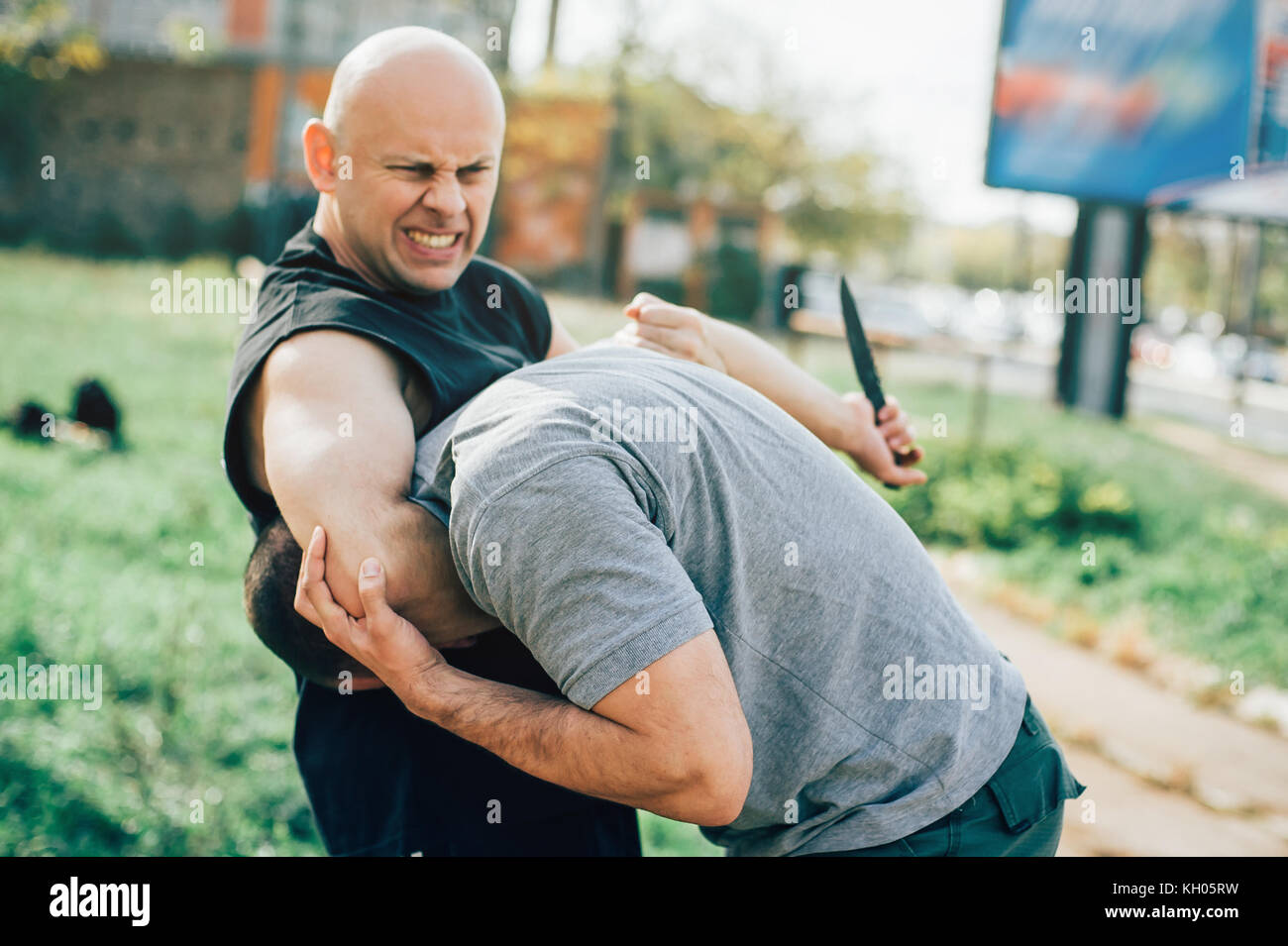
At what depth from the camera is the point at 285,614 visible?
6.89 feet

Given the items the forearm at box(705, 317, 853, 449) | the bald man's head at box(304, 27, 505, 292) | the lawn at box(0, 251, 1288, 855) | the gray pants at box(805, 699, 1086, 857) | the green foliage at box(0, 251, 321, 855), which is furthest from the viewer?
the lawn at box(0, 251, 1288, 855)

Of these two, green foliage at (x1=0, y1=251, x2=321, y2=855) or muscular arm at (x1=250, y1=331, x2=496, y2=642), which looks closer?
muscular arm at (x1=250, y1=331, x2=496, y2=642)

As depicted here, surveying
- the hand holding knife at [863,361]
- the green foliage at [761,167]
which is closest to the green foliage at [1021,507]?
the hand holding knife at [863,361]

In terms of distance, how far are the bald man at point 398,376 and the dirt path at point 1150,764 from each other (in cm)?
273

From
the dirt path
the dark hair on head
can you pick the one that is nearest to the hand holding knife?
the dark hair on head

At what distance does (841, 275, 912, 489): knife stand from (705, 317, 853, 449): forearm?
0.25 feet

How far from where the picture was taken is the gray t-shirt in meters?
1.54

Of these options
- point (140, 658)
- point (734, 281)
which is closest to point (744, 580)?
point (140, 658)

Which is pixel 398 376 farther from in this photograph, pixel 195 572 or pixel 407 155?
pixel 195 572

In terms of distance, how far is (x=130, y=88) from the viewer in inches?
1210

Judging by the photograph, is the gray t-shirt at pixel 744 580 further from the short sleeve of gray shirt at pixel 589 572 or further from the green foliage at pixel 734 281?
the green foliage at pixel 734 281

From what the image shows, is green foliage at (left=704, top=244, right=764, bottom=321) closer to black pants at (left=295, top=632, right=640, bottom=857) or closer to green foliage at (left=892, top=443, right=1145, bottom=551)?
green foliage at (left=892, top=443, right=1145, bottom=551)

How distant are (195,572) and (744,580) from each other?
15.9 feet

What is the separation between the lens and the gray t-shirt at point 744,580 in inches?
60.7
